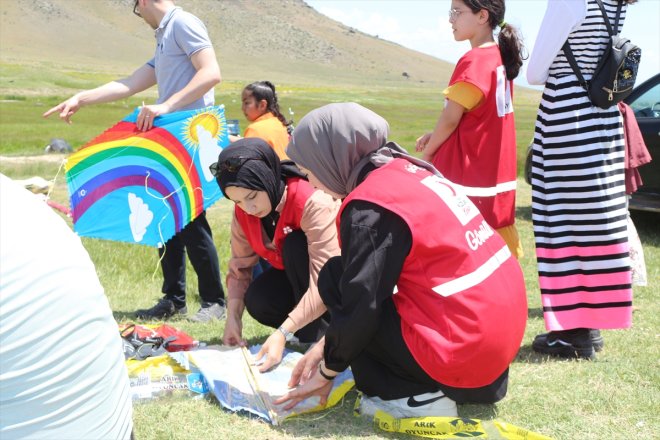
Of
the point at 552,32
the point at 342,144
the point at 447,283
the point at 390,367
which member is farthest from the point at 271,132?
the point at 447,283

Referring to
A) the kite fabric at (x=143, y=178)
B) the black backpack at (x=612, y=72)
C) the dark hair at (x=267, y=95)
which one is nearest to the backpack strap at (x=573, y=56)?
the black backpack at (x=612, y=72)

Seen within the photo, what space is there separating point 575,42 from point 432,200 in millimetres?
1468

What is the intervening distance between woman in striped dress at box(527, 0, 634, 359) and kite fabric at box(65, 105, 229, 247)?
198 centimetres

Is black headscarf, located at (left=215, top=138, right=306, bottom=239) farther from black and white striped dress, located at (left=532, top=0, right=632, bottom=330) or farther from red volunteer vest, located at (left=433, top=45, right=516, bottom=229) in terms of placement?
black and white striped dress, located at (left=532, top=0, right=632, bottom=330)

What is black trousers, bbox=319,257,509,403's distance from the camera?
288 centimetres

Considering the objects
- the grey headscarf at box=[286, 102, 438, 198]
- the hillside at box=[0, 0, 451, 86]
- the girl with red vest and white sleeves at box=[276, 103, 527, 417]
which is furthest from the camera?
the hillside at box=[0, 0, 451, 86]

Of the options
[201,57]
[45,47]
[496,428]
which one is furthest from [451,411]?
[45,47]

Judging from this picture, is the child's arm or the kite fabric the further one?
the kite fabric

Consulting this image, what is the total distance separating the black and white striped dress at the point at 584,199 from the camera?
3672 mm

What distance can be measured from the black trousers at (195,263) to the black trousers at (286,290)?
80 centimetres

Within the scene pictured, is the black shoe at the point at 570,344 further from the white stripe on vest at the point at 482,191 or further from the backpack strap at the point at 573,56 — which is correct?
the backpack strap at the point at 573,56

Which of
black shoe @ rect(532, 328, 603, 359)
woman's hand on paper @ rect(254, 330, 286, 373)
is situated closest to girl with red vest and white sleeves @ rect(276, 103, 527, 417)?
woman's hand on paper @ rect(254, 330, 286, 373)

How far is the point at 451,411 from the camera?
9.71 feet

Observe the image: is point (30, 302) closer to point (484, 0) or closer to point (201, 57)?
point (484, 0)
